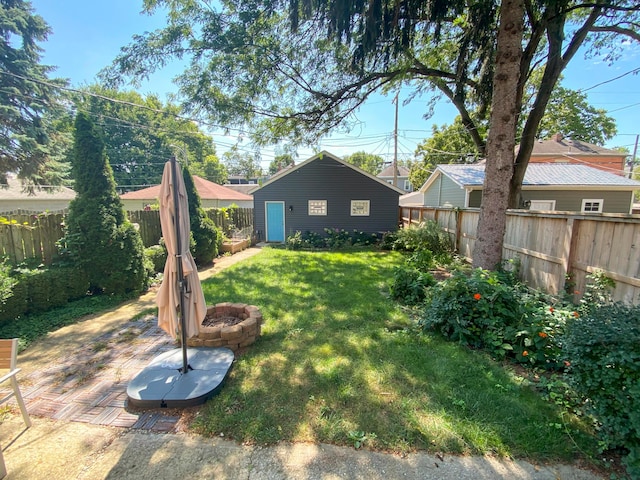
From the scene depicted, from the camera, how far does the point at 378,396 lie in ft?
8.77

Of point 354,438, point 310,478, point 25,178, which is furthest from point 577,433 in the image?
point 25,178

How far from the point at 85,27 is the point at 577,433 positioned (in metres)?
13.4

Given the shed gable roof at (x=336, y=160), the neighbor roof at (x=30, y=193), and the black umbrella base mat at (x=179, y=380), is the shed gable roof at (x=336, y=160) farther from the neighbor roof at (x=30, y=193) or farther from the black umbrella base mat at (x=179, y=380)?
the black umbrella base mat at (x=179, y=380)

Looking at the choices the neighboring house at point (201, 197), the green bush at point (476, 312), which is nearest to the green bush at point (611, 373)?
the green bush at point (476, 312)

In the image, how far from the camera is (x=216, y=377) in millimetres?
2863

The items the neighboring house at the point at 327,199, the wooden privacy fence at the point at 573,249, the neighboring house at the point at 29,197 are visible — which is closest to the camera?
the wooden privacy fence at the point at 573,249

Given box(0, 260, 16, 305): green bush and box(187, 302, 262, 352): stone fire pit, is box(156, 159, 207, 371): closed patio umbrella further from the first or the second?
box(0, 260, 16, 305): green bush

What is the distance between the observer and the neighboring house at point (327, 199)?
13633mm

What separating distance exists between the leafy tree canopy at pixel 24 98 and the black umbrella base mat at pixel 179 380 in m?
15.3

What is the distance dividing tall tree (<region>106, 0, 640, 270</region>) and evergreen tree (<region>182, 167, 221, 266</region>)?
2.40 meters

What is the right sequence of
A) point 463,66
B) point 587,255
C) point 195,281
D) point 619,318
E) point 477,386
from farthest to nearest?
point 463,66 < point 587,255 < point 195,281 < point 477,386 < point 619,318

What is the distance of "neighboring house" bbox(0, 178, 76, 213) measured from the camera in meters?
14.6

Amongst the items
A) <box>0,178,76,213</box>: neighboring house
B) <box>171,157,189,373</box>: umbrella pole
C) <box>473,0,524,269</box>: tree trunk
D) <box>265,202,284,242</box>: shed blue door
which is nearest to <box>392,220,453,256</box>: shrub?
<box>473,0,524,269</box>: tree trunk

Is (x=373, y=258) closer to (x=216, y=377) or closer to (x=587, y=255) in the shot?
(x=587, y=255)
